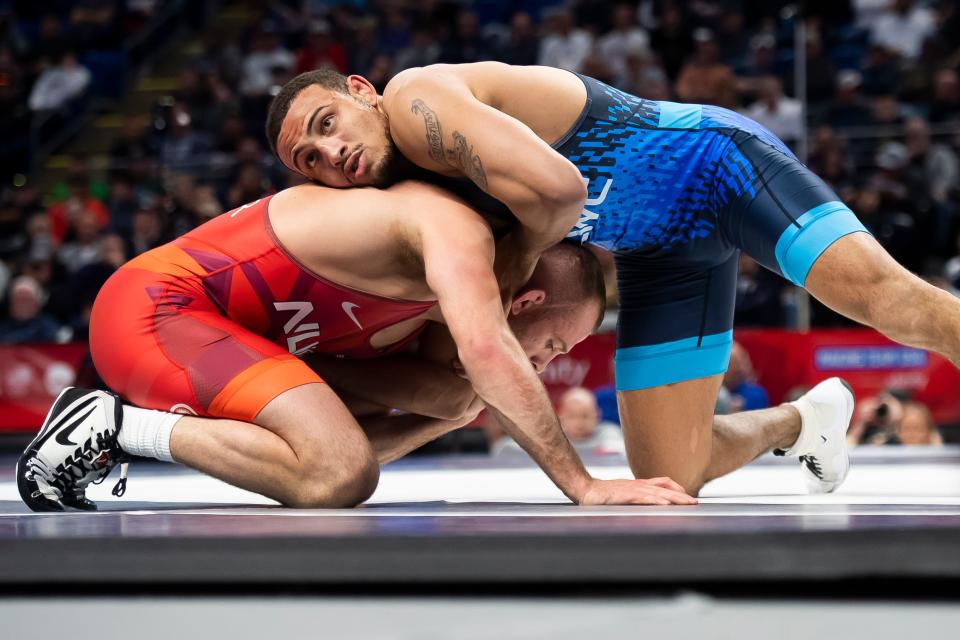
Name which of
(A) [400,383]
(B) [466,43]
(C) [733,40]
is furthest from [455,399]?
(B) [466,43]

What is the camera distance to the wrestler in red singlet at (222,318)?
222 centimetres

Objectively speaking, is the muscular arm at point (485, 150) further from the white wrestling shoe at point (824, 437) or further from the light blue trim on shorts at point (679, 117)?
the white wrestling shoe at point (824, 437)

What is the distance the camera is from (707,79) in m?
7.57

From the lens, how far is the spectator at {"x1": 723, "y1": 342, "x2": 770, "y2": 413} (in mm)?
5668

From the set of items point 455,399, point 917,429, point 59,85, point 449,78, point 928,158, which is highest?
point 449,78

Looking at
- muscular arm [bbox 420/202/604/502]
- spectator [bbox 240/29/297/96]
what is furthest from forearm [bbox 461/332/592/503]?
spectator [bbox 240/29/297/96]

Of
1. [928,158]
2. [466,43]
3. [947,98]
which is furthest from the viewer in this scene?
[466,43]

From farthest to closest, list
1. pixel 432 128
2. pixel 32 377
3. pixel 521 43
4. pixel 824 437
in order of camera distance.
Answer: pixel 521 43, pixel 32 377, pixel 824 437, pixel 432 128

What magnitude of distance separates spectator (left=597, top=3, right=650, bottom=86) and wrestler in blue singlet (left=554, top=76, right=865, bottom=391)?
5.93 m

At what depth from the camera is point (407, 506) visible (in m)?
2.16

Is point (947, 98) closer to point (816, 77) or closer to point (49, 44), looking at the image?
point (816, 77)

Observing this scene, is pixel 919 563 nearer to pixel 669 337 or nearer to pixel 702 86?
pixel 669 337

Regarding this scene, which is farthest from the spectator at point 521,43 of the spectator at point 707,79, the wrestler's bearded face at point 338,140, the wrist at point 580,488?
the wrist at point 580,488

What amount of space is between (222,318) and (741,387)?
12.6 feet
